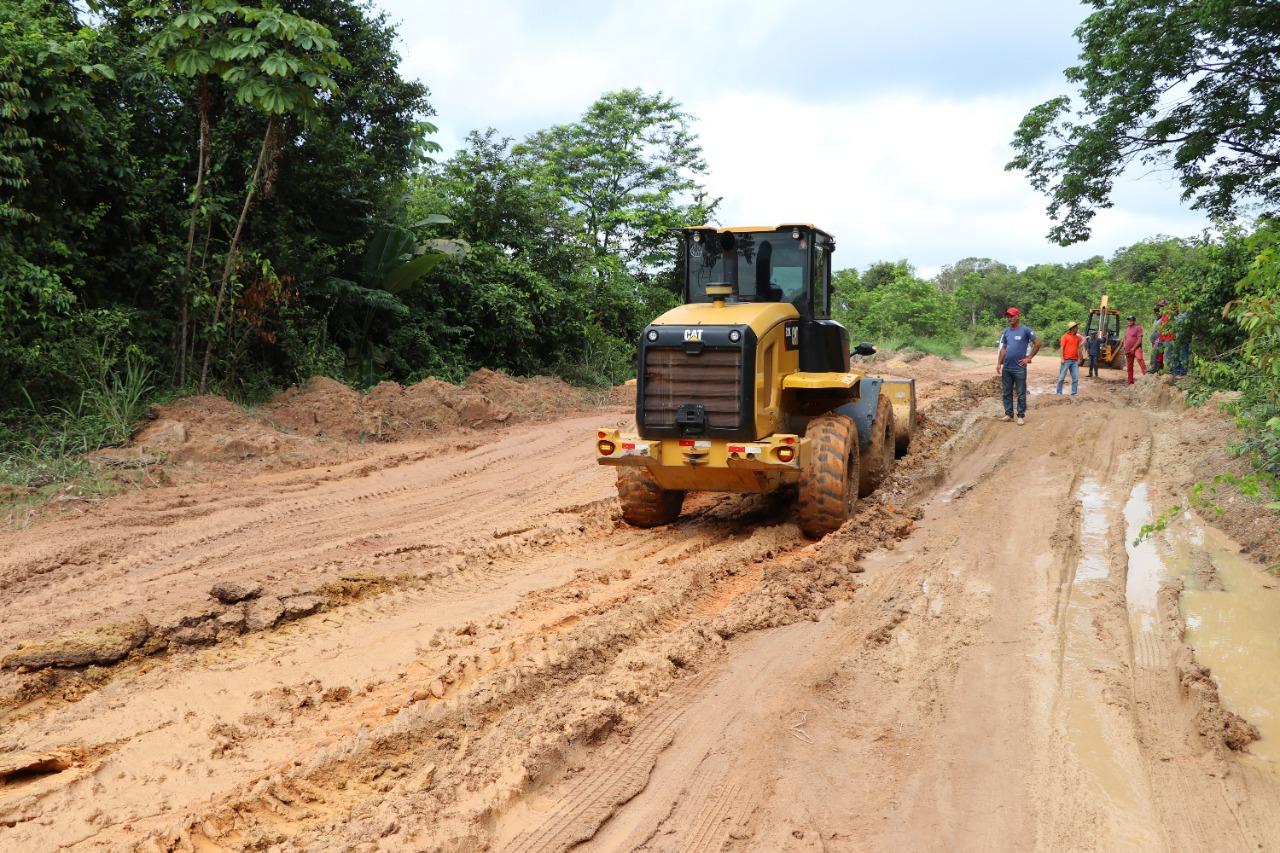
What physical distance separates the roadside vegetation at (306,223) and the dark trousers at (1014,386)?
2.13m

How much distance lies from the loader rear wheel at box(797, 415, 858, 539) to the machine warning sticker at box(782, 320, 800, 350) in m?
0.81

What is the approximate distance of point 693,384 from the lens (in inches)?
278

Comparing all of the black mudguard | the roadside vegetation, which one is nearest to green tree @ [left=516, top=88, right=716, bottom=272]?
the roadside vegetation

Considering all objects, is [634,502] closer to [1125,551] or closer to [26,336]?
[1125,551]

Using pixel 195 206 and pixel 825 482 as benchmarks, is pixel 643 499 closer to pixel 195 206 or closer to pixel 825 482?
pixel 825 482

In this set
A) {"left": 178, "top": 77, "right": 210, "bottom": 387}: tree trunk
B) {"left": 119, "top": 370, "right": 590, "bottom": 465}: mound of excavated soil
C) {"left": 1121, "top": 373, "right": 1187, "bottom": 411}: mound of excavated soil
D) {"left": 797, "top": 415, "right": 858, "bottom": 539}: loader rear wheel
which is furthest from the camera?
{"left": 1121, "top": 373, "right": 1187, "bottom": 411}: mound of excavated soil

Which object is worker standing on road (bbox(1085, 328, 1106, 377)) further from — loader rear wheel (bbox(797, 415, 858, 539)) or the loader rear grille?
the loader rear grille

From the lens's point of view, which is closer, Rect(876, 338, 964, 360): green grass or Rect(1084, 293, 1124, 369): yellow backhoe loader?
Rect(1084, 293, 1124, 369): yellow backhoe loader

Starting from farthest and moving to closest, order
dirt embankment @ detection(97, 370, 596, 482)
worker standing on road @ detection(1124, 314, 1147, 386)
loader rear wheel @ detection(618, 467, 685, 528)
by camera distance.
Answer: worker standing on road @ detection(1124, 314, 1147, 386), dirt embankment @ detection(97, 370, 596, 482), loader rear wheel @ detection(618, 467, 685, 528)

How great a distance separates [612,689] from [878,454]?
5.42 m

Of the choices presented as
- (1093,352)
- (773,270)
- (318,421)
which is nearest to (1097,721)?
(773,270)

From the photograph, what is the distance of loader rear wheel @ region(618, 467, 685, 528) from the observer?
7.63 metres

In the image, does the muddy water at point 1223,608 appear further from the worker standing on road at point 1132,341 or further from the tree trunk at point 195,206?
the worker standing on road at point 1132,341

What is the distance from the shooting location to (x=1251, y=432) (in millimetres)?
7023
